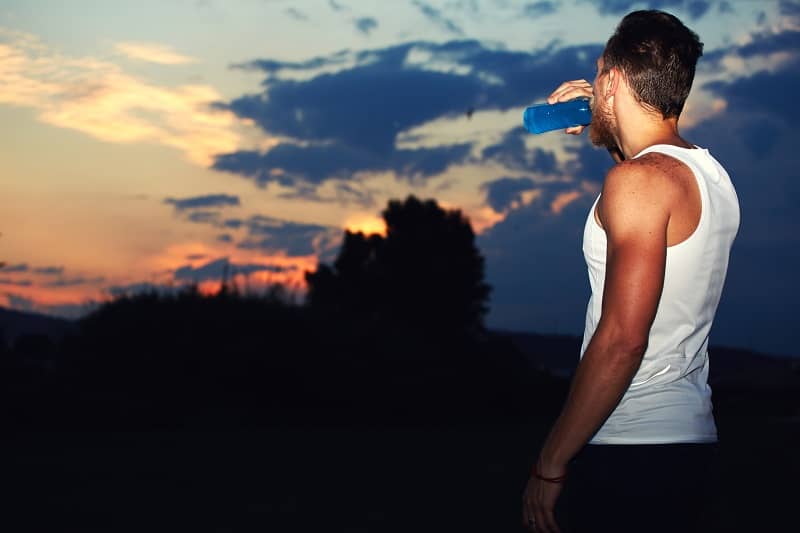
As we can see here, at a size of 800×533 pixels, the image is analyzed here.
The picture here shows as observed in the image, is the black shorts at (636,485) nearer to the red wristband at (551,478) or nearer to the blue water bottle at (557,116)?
the red wristband at (551,478)

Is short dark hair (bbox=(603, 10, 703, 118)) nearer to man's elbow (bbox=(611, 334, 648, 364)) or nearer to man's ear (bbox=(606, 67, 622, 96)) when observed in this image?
man's ear (bbox=(606, 67, 622, 96))

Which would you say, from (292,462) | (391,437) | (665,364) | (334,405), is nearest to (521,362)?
(334,405)

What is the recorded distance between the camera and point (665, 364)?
2.56m

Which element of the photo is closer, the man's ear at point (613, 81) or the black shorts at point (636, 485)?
the black shorts at point (636, 485)

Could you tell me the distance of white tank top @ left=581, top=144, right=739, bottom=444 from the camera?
99.9 inches

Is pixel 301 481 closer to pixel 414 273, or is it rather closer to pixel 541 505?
pixel 541 505

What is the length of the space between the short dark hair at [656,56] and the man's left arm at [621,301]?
20 cm

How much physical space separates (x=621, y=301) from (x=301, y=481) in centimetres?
918

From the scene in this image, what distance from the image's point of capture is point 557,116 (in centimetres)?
314

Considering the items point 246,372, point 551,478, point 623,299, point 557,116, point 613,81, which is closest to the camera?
point 623,299

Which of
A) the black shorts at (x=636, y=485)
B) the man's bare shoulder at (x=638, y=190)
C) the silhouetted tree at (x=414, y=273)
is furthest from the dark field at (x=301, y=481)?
the silhouetted tree at (x=414, y=273)

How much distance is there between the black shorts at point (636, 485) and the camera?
2527 millimetres

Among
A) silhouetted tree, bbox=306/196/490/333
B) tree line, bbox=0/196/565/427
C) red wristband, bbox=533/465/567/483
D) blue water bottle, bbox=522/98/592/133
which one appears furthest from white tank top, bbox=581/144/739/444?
silhouetted tree, bbox=306/196/490/333

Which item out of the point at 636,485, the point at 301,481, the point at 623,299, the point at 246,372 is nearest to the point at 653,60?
the point at 623,299
